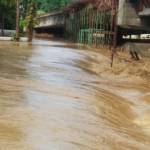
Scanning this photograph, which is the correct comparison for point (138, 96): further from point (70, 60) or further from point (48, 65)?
point (70, 60)

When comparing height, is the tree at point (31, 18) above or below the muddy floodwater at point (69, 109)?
above

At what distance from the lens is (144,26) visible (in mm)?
29812

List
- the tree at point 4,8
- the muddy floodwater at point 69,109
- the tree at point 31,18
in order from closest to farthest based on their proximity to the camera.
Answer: the muddy floodwater at point 69,109
the tree at point 31,18
the tree at point 4,8

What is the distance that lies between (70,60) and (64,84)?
7.57m

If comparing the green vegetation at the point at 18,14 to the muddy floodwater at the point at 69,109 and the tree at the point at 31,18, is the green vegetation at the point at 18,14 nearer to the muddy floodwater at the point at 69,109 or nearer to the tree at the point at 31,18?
the tree at the point at 31,18

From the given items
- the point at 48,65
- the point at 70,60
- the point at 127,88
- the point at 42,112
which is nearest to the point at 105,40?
the point at 70,60

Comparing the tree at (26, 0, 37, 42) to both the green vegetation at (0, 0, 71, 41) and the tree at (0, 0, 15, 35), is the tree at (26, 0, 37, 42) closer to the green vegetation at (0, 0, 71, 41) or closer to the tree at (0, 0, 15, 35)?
the green vegetation at (0, 0, 71, 41)

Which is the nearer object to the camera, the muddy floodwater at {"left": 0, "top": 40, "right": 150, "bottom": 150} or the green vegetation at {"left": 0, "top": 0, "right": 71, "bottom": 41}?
the muddy floodwater at {"left": 0, "top": 40, "right": 150, "bottom": 150}

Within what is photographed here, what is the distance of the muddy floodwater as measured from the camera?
8.34 meters

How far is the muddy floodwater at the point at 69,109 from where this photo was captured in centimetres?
834

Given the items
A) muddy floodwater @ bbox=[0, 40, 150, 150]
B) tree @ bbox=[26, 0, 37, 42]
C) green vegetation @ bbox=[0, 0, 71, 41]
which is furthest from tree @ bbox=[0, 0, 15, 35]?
muddy floodwater @ bbox=[0, 40, 150, 150]

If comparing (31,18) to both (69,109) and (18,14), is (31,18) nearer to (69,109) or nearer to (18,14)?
(18,14)

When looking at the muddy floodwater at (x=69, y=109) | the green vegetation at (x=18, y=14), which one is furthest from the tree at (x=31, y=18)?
the muddy floodwater at (x=69, y=109)

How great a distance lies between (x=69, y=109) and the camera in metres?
10.8
